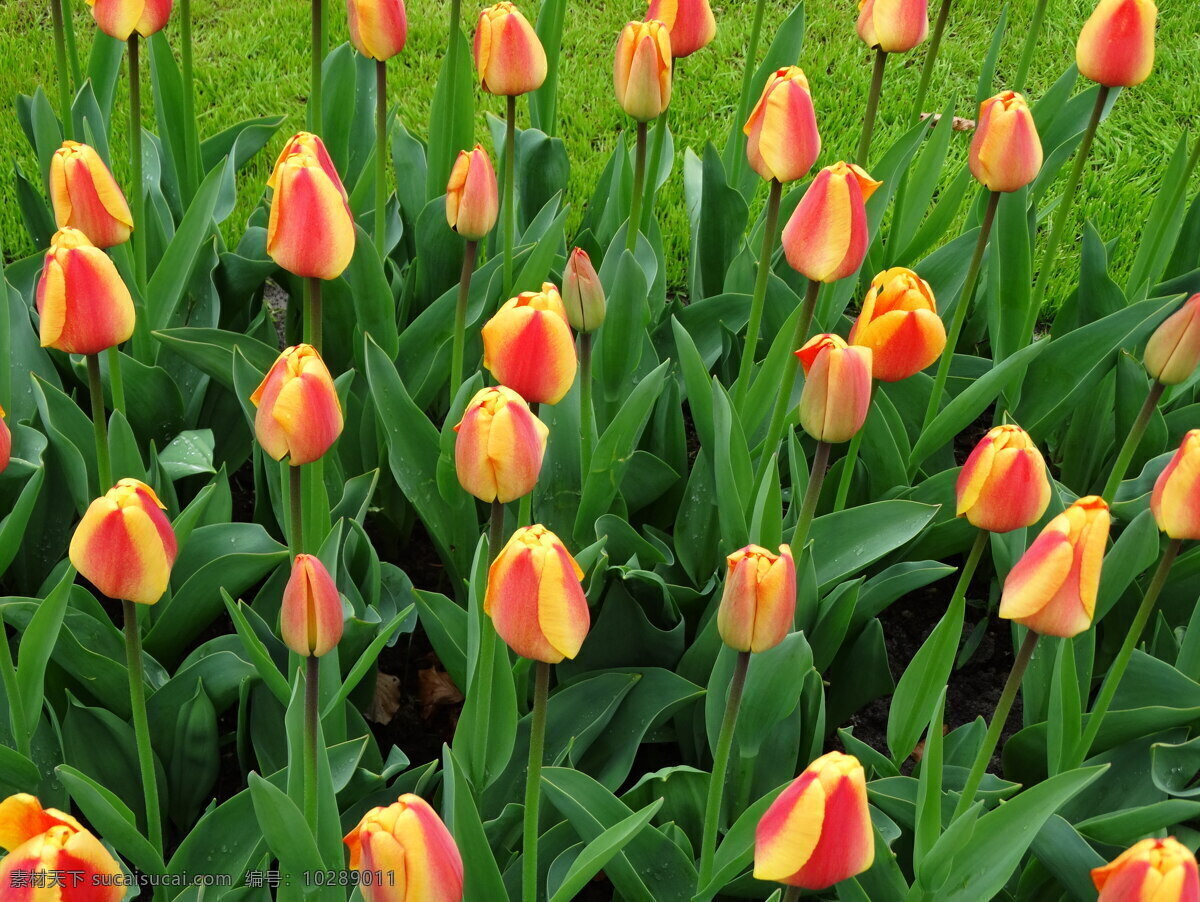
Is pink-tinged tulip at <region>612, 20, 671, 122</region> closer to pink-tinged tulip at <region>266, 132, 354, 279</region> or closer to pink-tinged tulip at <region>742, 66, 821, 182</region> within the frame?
pink-tinged tulip at <region>742, 66, 821, 182</region>

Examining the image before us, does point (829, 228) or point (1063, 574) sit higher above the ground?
point (829, 228)

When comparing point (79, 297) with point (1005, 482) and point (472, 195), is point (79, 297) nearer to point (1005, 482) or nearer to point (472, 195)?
point (472, 195)

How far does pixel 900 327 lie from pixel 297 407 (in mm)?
720

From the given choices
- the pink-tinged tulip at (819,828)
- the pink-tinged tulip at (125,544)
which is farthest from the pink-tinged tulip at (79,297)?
the pink-tinged tulip at (819,828)

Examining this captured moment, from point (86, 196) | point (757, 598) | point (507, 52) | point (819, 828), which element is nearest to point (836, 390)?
point (757, 598)

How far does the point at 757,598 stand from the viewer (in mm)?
1192

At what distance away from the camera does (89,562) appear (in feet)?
3.92

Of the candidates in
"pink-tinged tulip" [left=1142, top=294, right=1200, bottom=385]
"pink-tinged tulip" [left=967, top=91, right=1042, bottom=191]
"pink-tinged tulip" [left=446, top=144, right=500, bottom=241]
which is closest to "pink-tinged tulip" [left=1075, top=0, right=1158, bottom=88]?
"pink-tinged tulip" [left=967, top=91, right=1042, bottom=191]

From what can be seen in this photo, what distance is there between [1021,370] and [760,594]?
41.1 inches

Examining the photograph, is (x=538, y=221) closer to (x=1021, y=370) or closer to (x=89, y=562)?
(x=1021, y=370)

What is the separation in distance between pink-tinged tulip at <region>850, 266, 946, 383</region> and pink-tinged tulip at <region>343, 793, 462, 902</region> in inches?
32.5

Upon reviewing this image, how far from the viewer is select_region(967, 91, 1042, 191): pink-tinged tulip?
173cm

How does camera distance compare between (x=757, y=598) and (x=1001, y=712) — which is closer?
(x=757, y=598)

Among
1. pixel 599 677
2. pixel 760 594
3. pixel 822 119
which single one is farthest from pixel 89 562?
pixel 822 119
